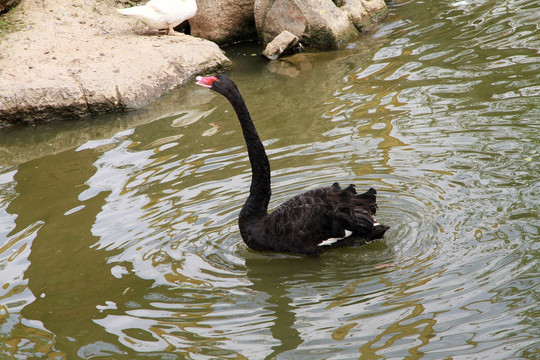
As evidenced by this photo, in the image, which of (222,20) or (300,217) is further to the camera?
(222,20)

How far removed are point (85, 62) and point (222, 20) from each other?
2612 millimetres

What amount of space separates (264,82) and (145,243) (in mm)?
4190

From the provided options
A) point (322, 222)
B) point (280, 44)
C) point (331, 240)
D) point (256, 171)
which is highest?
point (280, 44)

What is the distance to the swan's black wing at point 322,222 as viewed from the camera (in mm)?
4453

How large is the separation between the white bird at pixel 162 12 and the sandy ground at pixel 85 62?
0.25m

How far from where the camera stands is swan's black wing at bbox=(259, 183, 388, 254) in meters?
4.45

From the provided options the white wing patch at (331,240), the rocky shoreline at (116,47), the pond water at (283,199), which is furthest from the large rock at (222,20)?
the white wing patch at (331,240)

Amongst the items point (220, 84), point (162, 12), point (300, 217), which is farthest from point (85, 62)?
point (300, 217)

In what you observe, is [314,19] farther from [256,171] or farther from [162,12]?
[256,171]

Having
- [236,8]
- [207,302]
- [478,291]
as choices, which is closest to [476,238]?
[478,291]

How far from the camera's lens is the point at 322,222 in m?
4.48

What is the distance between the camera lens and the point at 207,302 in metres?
4.07

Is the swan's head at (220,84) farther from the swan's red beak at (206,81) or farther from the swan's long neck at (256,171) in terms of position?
the swan's long neck at (256,171)

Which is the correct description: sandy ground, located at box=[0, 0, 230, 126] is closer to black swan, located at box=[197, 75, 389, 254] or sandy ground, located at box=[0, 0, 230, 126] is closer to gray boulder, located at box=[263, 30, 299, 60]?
gray boulder, located at box=[263, 30, 299, 60]
